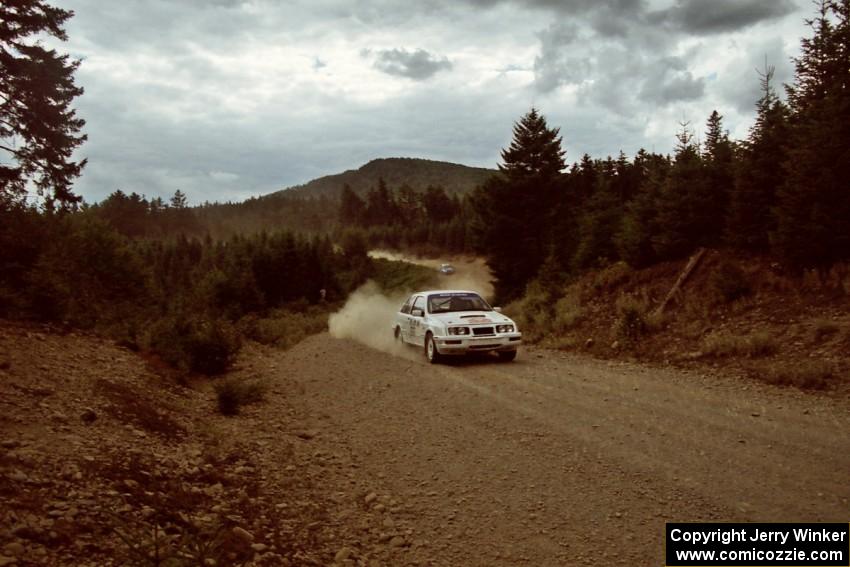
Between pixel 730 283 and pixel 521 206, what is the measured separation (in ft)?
76.3

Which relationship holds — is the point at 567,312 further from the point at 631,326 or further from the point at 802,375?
the point at 802,375

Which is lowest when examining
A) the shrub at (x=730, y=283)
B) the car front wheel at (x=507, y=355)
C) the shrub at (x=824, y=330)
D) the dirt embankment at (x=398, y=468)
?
the car front wheel at (x=507, y=355)

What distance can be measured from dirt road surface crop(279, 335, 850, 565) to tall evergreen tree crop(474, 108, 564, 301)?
24853 mm

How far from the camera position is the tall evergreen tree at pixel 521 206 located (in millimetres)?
35406

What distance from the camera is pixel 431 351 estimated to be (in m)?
13.2

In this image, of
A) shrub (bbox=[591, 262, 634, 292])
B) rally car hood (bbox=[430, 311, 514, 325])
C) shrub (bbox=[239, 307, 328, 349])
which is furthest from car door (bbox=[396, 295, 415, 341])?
shrub (bbox=[239, 307, 328, 349])

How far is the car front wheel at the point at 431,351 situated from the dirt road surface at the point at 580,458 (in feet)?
7.84

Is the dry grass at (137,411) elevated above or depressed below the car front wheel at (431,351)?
above

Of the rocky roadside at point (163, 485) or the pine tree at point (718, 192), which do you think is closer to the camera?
the rocky roadside at point (163, 485)

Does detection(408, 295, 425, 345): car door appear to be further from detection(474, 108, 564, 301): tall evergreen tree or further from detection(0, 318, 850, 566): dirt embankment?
detection(474, 108, 564, 301): tall evergreen tree

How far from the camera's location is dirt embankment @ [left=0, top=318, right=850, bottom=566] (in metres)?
4.05

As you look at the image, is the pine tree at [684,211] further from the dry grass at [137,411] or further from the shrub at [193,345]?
the dry grass at [137,411]

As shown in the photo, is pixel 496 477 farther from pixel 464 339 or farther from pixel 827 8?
pixel 827 8

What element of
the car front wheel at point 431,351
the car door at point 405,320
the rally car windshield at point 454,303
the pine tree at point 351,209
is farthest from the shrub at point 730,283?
the pine tree at point 351,209
